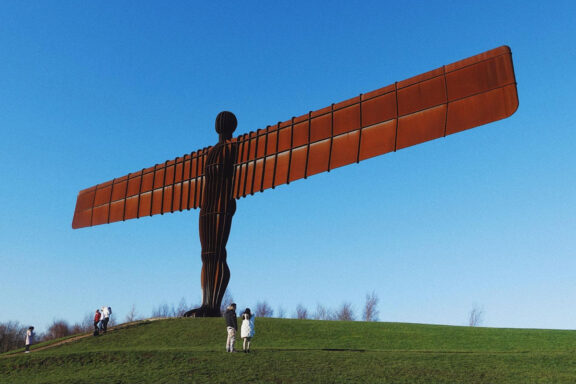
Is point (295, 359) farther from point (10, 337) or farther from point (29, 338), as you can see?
point (10, 337)

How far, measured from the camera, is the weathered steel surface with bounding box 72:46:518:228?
14.3 m

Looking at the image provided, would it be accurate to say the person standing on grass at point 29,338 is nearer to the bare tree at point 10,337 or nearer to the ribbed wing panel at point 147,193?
the ribbed wing panel at point 147,193

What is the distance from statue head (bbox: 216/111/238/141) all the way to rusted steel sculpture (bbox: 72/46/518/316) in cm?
4

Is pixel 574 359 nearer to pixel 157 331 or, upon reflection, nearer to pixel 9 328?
pixel 157 331

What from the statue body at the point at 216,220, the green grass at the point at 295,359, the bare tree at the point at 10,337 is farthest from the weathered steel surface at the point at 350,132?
the bare tree at the point at 10,337

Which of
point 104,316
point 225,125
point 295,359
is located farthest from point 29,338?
point 295,359

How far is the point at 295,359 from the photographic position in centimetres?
1345

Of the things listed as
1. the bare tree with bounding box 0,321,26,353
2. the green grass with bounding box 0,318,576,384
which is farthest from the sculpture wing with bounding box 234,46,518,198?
the bare tree with bounding box 0,321,26,353

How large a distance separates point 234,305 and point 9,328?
230ft

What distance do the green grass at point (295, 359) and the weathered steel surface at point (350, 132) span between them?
5262 millimetres

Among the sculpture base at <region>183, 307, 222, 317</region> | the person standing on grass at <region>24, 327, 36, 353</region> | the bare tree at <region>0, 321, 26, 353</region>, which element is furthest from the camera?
the bare tree at <region>0, 321, 26, 353</region>

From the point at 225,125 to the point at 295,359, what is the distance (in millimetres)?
10189

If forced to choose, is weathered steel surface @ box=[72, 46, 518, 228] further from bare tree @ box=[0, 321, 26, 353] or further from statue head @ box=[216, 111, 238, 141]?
bare tree @ box=[0, 321, 26, 353]

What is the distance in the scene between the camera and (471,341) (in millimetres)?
19312
